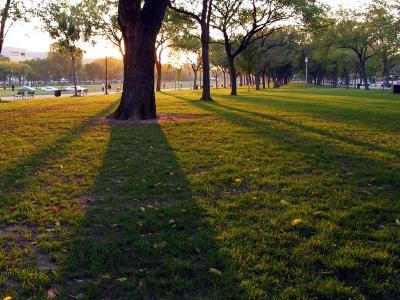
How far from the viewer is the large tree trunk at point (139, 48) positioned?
46.3ft

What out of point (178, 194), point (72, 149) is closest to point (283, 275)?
point (178, 194)

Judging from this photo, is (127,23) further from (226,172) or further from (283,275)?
(283,275)

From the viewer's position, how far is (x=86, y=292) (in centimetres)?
325

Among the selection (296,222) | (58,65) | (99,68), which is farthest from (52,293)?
(99,68)

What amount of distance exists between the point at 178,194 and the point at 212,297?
284cm

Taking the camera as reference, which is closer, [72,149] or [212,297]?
[212,297]

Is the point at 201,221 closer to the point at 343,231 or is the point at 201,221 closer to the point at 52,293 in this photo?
the point at 343,231

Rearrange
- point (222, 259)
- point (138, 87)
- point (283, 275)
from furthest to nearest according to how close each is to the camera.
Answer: point (138, 87), point (222, 259), point (283, 275)

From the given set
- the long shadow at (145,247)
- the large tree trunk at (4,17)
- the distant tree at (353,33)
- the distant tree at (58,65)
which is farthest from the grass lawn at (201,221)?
the distant tree at (58,65)

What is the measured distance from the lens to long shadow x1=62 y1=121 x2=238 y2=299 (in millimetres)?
3299

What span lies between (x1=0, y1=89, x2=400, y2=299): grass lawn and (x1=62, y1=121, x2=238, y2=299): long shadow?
0.01m

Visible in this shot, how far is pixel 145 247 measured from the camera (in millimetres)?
4035

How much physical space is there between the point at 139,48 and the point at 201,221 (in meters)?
10.7

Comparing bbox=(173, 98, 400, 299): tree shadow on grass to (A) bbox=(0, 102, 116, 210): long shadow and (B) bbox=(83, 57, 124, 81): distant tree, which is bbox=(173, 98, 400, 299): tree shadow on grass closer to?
(A) bbox=(0, 102, 116, 210): long shadow
